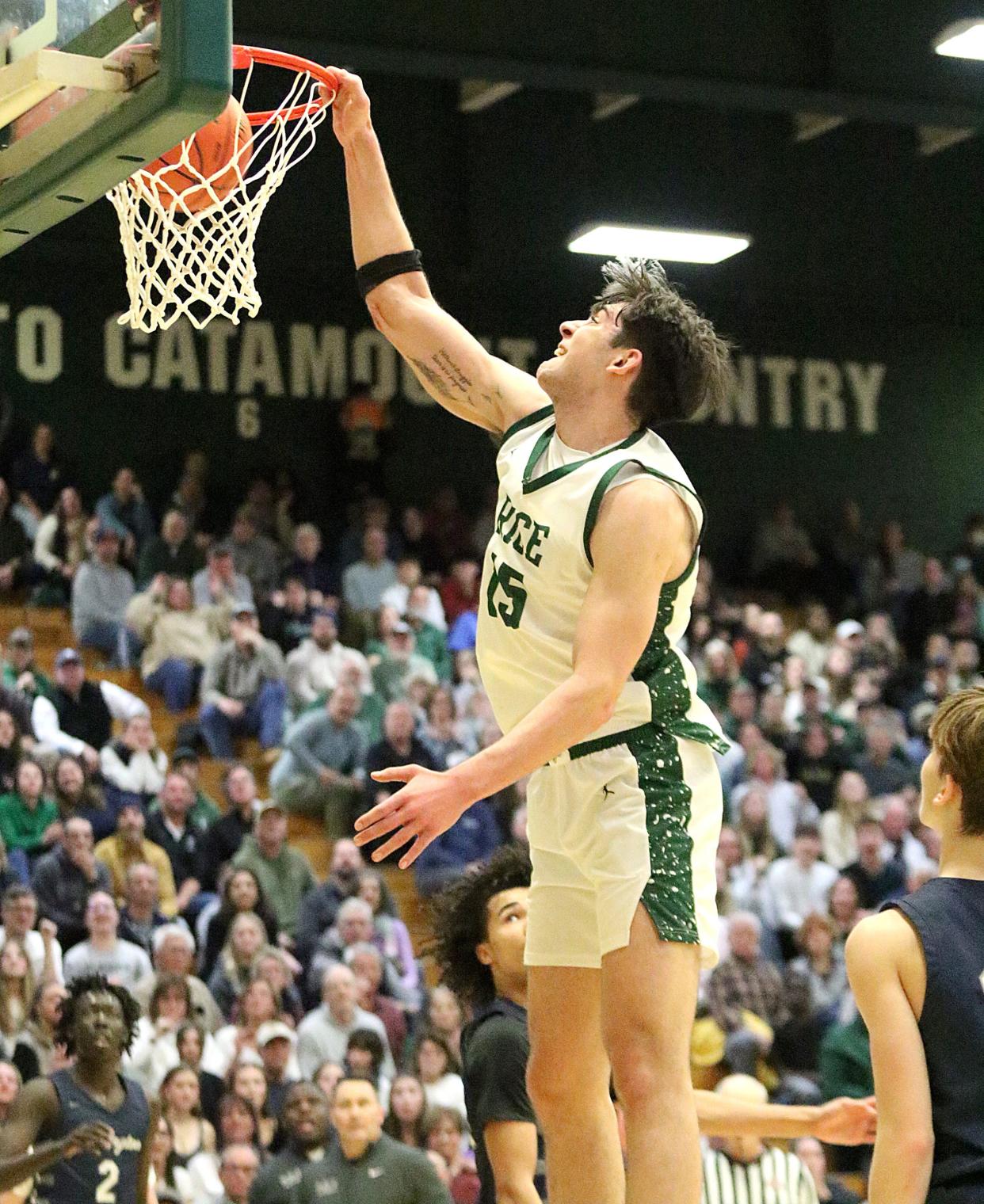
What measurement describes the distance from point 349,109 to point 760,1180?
4638 mm

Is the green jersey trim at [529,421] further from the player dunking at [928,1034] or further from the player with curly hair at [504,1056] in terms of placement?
the player dunking at [928,1034]

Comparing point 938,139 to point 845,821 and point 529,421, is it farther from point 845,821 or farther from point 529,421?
point 529,421

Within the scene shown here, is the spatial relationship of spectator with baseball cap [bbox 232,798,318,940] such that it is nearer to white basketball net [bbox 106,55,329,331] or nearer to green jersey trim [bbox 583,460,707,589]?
white basketball net [bbox 106,55,329,331]

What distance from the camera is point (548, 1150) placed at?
3990mm

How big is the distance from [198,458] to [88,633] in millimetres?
2998

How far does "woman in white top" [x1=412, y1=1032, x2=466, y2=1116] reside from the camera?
408 inches

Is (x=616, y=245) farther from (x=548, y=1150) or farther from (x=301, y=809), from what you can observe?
(x=548, y=1150)

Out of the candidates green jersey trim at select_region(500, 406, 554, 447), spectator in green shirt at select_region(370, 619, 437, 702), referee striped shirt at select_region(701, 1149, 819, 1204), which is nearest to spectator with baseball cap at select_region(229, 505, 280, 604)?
spectator in green shirt at select_region(370, 619, 437, 702)

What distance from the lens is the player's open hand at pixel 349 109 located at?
15.3 feet

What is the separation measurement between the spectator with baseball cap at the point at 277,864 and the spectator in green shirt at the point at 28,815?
116 centimetres

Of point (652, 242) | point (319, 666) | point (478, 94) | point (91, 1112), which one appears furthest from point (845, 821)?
point (91, 1112)

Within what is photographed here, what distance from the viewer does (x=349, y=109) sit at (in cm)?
465

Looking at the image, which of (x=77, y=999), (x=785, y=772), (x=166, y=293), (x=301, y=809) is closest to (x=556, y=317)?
(x=785, y=772)

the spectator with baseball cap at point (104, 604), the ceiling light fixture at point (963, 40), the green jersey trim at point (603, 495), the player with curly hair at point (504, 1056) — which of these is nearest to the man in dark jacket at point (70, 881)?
the spectator with baseball cap at point (104, 604)
